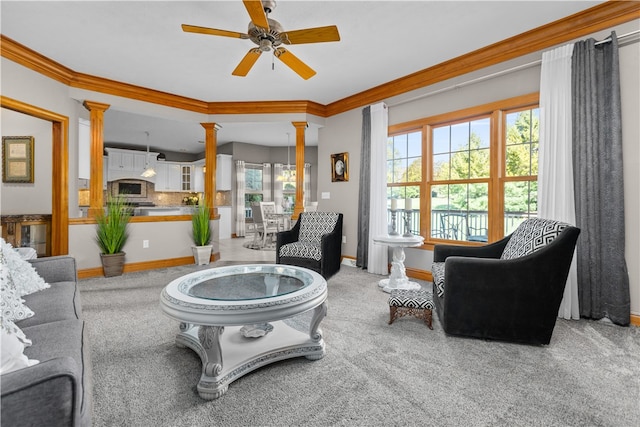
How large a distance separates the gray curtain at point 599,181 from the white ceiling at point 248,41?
57cm

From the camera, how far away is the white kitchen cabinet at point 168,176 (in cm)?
888

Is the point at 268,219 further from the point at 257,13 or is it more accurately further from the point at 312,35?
the point at 257,13

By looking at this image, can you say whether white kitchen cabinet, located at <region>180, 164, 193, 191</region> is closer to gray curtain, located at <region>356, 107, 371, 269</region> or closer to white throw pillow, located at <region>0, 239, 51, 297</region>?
gray curtain, located at <region>356, 107, 371, 269</region>

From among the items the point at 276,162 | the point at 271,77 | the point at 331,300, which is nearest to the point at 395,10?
the point at 271,77

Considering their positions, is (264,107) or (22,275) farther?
(264,107)

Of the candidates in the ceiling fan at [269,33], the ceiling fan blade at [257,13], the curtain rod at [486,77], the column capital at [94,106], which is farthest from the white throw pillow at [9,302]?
the curtain rod at [486,77]

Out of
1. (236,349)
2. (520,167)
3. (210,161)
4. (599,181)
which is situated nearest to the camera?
(236,349)

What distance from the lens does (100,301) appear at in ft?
10.3

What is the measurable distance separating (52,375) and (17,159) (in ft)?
19.1

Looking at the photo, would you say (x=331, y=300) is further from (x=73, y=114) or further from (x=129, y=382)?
(x=73, y=114)

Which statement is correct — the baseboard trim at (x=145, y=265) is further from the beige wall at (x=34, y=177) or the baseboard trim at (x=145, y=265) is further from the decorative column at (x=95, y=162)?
the beige wall at (x=34, y=177)

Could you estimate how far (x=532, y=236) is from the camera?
2.26 meters

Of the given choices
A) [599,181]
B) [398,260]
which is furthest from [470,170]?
[398,260]

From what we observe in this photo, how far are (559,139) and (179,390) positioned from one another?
354 centimetres
